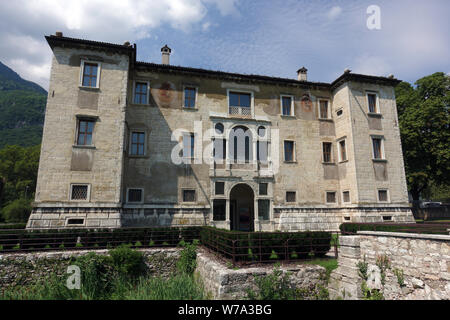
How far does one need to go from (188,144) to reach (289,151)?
8.63 metres

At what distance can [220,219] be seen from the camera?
1966 centimetres

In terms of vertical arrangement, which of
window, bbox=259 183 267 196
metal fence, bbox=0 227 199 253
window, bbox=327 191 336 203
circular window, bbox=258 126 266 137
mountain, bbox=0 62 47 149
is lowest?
metal fence, bbox=0 227 199 253

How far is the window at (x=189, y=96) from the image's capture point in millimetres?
20531

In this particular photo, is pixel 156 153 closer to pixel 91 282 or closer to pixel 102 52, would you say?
pixel 102 52

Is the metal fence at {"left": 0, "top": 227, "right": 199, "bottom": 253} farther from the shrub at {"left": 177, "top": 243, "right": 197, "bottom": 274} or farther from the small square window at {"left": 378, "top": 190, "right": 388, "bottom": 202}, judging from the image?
the small square window at {"left": 378, "top": 190, "right": 388, "bottom": 202}

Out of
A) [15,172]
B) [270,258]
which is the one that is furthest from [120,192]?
[15,172]

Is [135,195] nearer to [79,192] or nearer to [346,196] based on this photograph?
[79,192]

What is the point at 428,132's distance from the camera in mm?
24906

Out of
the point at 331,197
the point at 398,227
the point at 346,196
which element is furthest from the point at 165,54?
the point at 398,227

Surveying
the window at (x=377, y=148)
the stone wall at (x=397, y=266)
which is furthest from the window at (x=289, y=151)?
the stone wall at (x=397, y=266)

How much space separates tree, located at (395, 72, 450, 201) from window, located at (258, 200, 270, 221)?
1618cm

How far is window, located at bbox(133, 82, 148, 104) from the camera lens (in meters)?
19.5

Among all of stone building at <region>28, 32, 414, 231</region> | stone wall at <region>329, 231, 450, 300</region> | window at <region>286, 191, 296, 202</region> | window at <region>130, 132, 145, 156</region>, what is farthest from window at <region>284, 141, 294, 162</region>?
stone wall at <region>329, 231, 450, 300</region>
